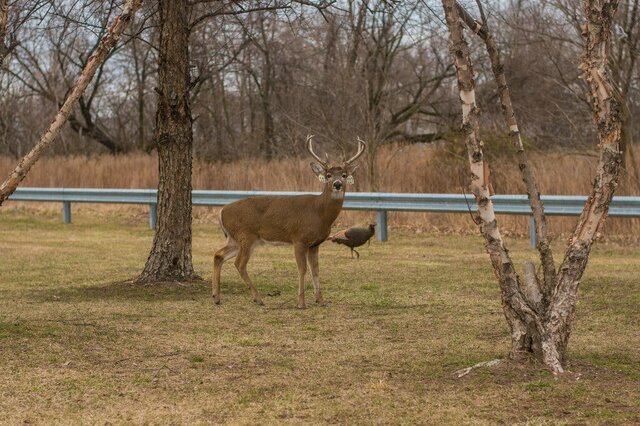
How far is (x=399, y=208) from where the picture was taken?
2012cm

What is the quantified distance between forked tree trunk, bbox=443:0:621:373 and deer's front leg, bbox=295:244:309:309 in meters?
4.04

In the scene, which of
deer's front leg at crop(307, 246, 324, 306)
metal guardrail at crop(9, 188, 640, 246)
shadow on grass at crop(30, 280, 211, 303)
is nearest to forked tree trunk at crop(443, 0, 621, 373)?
deer's front leg at crop(307, 246, 324, 306)

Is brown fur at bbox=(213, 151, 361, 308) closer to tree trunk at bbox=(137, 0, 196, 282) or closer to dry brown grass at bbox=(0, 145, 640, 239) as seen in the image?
tree trunk at bbox=(137, 0, 196, 282)

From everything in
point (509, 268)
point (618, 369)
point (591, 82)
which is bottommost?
point (618, 369)

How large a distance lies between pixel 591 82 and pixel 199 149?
29952 mm

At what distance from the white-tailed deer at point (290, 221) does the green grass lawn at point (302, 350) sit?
0.50 meters

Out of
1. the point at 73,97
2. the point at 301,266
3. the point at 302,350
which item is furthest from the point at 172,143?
the point at 302,350

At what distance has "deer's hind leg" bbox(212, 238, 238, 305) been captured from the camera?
12312 mm

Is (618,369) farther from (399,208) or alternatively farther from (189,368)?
(399,208)

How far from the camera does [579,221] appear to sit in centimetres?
798

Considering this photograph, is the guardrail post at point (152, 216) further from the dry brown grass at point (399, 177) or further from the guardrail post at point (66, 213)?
the guardrail post at point (66, 213)

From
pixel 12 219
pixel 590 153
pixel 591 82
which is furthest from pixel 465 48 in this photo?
pixel 12 219

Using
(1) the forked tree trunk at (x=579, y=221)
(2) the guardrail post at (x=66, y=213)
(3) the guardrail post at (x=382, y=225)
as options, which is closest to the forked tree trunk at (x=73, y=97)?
(1) the forked tree trunk at (x=579, y=221)

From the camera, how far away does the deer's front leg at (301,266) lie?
466 inches
